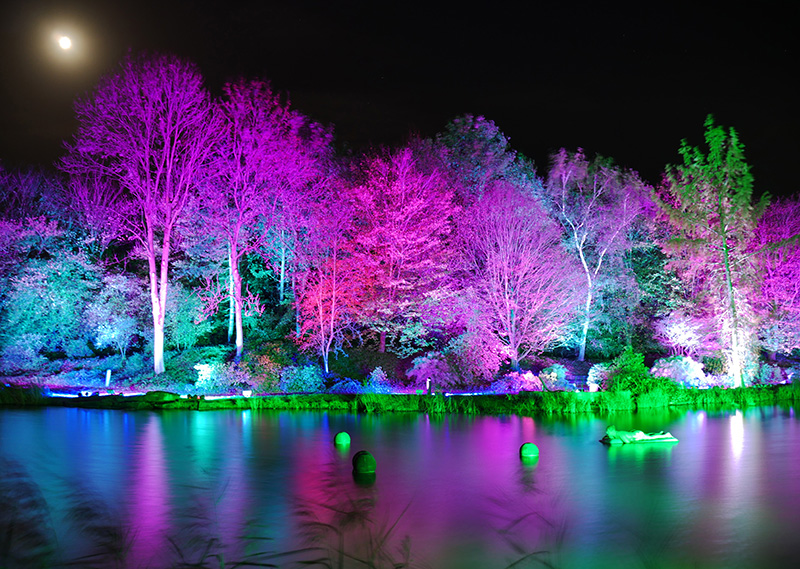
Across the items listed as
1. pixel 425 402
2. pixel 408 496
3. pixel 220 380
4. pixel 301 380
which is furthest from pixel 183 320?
pixel 408 496

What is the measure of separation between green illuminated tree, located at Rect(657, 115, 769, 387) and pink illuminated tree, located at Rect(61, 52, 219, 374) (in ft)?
60.8

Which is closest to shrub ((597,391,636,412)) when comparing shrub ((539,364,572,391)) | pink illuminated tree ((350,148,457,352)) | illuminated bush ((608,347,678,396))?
illuminated bush ((608,347,678,396))

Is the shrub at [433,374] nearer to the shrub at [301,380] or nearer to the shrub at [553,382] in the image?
the shrub at [553,382]

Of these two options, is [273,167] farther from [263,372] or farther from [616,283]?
[616,283]

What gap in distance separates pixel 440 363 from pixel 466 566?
1730 cm

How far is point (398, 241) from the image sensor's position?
26766 millimetres

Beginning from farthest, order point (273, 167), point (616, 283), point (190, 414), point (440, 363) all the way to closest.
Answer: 1. point (616, 283)
2. point (273, 167)
3. point (440, 363)
4. point (190, 414)

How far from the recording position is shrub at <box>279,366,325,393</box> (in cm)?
2381

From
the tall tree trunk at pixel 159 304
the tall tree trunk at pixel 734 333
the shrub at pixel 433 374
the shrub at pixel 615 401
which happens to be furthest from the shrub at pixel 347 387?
the tall tree trunk at pixel 734 333

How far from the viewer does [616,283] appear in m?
34.0

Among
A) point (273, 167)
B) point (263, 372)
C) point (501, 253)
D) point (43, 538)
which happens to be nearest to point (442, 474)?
point (43, 538)

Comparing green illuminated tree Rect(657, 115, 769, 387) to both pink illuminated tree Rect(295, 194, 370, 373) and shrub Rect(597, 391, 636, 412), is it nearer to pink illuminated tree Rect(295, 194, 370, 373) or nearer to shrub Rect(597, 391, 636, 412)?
shrub Rect(597, 391, 636, 412)

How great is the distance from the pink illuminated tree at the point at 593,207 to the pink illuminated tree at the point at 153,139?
56.0ft

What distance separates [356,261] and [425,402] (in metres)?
7.90
